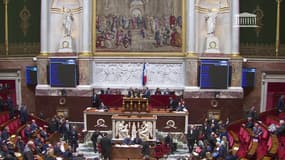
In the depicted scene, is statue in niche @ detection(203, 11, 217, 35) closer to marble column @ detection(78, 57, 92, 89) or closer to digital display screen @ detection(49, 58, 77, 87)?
marble column @ detection(78, 57, 92, 89)

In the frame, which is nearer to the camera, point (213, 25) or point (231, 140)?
point (231, 140)

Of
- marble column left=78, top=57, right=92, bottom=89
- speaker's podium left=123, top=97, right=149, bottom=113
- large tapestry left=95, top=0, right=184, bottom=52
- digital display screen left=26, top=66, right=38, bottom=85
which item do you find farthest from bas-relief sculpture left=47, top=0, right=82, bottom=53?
speaker's podium left=123, top=97, right=149, bottom=113

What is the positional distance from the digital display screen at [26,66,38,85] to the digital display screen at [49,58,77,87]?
5.12 feet

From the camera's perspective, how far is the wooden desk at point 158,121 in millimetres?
27188

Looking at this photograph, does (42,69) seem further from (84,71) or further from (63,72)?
(84,71)

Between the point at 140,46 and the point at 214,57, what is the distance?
14.7ft

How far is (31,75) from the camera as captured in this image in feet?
101

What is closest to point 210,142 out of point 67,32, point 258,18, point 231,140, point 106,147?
point 231,140

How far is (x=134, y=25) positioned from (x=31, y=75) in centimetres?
679

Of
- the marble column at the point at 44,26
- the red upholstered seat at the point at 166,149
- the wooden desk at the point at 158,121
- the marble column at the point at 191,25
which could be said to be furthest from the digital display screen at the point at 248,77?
the marble column at the point at 44,26

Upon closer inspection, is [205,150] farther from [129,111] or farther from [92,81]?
[92,81]

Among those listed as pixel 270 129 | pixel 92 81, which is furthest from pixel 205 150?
pixel 92 81

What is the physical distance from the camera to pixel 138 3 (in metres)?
30.6

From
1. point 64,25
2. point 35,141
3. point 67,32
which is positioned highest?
point 64,25
